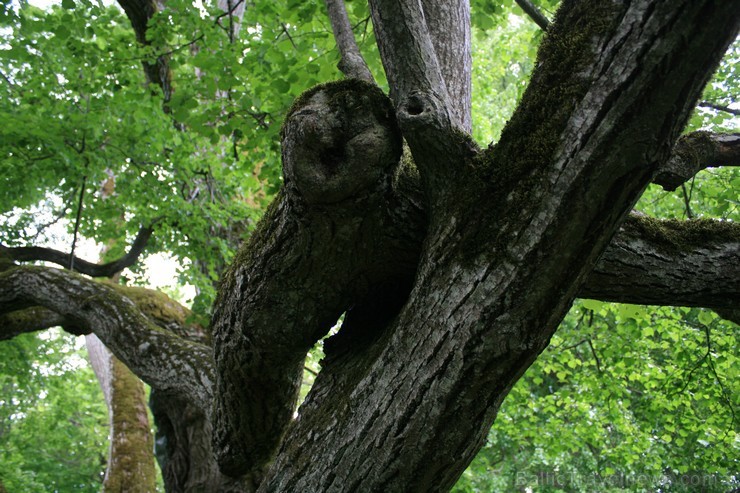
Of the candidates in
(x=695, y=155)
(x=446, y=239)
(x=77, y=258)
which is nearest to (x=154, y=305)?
(x=77, y=258)

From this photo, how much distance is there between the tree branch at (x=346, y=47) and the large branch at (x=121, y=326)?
7.64ft

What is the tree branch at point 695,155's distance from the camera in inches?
88.0

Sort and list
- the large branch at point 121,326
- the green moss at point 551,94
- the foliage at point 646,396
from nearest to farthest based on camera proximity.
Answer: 1. the green moss at point 551,94
2. the large branch at point 121,326
3. the foliage at point 646,396

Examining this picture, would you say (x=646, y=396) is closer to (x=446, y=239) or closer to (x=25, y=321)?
(x=446, y=239)

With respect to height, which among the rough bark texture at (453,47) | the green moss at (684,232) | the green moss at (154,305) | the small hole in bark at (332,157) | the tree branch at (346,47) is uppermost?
the rough bark texture at (453,47)

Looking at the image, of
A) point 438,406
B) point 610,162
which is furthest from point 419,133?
point 438,406

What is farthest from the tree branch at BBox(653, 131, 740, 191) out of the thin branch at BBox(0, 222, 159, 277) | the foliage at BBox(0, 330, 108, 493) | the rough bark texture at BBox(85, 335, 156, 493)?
the foliage at BBox(0, 330, 108, 493)

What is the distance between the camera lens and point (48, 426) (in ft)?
42.5

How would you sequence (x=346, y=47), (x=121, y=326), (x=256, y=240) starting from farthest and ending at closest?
(x=121, y=326), (x=346, y=47), (x=256, y=240)

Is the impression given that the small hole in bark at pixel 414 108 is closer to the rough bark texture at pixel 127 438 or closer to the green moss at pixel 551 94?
the green moss at pixel 551 94

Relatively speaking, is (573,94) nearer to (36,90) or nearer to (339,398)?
(339,398)

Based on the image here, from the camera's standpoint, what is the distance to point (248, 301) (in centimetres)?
220

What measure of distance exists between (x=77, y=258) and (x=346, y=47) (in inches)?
229

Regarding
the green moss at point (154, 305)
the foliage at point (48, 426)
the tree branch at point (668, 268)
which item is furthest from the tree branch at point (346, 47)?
the foliage at point (48, 426)
